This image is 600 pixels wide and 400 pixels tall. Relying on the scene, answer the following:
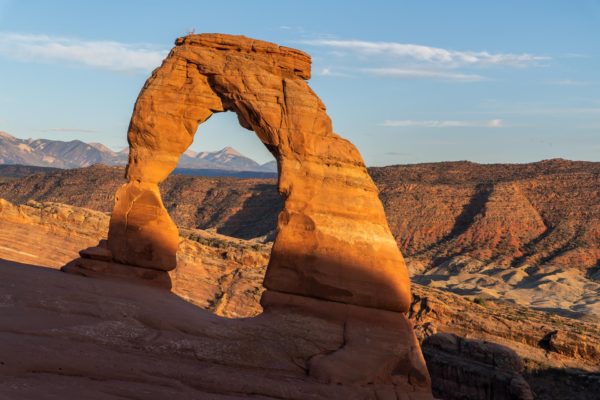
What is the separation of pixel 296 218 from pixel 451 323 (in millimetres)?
17745

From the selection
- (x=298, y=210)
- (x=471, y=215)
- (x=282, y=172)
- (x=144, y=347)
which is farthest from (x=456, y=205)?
(x=144, y=347)

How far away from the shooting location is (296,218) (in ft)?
59.0

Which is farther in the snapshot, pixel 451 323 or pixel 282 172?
pixel 451 323

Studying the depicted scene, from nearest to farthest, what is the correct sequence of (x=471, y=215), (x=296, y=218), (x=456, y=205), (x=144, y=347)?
(x=144, y=347)
(x=296, y=218)
(x=471, y=215)
(x=456, y=205)

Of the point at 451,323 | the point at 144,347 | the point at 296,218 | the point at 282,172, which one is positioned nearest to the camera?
the point at 144,347

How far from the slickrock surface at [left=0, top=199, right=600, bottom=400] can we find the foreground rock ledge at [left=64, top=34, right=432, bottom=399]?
28.0 feet

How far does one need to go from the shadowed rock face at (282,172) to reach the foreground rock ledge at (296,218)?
3 centimetres

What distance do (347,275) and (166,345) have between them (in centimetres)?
479

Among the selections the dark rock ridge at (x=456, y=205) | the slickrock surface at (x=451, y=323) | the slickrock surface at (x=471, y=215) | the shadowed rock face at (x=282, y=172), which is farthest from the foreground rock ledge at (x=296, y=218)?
the dark rock ridge at (x=456, y=205)

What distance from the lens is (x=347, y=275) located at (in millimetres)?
17547

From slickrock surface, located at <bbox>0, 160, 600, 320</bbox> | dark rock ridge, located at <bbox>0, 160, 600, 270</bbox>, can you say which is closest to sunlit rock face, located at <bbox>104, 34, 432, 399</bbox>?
slickrock surface, located at <bbox>0, 160, 600, 320</bbox>

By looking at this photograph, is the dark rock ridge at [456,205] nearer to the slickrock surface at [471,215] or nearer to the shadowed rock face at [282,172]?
the slickrock surface at [471,215]

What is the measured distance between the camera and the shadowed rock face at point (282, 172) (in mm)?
17656

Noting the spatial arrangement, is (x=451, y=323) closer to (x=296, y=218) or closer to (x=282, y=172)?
(x=296, y=218)
